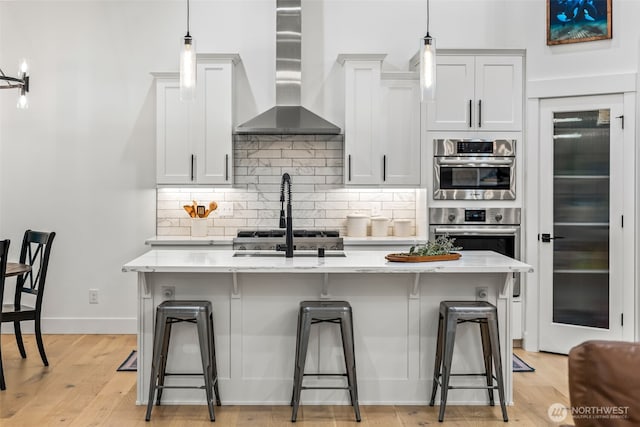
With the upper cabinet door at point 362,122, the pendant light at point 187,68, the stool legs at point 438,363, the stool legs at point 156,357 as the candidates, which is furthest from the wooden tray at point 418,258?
the upper cabinet door at point 362,122

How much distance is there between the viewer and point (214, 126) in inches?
206

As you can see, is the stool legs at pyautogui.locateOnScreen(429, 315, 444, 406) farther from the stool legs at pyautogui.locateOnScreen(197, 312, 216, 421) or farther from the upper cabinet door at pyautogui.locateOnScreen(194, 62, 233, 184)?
the upper cabinet door at pyautogui.locateOnScreen(194, 62, 233, 184)

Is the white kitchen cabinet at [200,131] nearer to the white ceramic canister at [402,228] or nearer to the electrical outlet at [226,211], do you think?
the electrical outlet at [226,211]

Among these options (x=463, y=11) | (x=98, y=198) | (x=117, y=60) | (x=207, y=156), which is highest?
(x=463, y=11)

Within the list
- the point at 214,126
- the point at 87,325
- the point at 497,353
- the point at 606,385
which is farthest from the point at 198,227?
the point at 606,385

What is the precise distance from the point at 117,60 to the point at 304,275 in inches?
122

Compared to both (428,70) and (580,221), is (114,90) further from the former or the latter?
(580,221)

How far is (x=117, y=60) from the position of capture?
18.2 feet

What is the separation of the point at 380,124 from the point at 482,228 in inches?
48.7

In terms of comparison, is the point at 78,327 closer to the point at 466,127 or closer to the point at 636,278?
the point at 466,127

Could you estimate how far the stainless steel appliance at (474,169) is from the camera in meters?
5.14

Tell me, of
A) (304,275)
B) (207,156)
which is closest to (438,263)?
(304,275)

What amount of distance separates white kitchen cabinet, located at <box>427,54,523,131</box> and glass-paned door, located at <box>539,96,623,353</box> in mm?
275

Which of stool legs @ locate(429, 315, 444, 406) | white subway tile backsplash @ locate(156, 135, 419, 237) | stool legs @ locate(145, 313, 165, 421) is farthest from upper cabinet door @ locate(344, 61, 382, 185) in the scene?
stool legs @ locate(145, 313, 165, 421)
